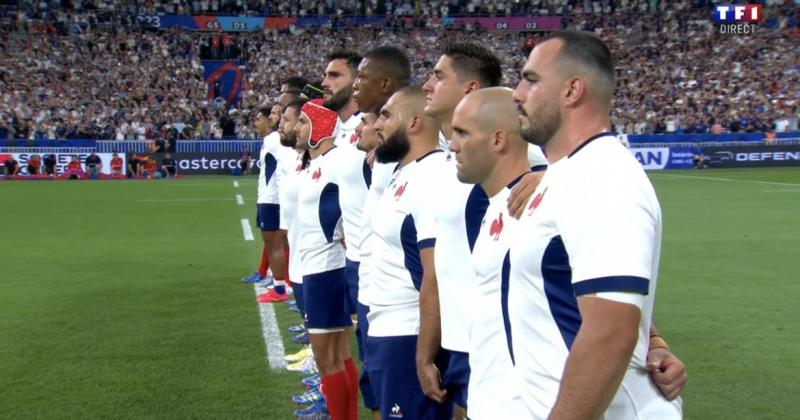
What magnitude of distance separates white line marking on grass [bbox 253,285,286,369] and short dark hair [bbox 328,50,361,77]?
8.85 ft

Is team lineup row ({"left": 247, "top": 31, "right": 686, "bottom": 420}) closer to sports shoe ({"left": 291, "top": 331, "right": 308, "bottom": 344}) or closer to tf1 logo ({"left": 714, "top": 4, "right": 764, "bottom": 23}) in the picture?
sports shoe ({"left": 291, "top": 331, "right": 308, "bottom": 344})

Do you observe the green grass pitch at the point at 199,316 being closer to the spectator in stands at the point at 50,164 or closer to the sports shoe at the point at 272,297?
the sports shoe at the point at 272,297

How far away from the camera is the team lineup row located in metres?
2.19

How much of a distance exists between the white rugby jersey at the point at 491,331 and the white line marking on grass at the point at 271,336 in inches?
171

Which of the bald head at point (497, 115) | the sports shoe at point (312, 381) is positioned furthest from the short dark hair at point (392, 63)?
the sports shoe at point (312, 381)

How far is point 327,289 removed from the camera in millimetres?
5660

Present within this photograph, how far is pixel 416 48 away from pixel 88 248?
34.6 metres

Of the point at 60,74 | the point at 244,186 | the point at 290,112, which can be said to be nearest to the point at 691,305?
the point at 290,112

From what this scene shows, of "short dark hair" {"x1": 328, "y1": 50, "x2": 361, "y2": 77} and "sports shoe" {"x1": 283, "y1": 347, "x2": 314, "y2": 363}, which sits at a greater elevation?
"short dark hair" {"x1": 328, "y1": 50, "x2": 361, "y2": 77}

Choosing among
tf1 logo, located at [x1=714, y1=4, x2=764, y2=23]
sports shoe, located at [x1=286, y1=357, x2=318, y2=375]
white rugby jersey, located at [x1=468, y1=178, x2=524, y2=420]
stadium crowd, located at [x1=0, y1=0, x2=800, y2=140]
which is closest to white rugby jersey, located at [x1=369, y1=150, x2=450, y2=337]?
white rugby jersey, located at [x1=468, y1=178, x2=524, y2=420]

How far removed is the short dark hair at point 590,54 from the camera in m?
2.44

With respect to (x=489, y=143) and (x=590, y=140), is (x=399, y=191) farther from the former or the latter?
(x=590, y=140)

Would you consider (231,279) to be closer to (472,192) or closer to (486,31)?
(472,192)

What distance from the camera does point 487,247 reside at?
2912mm
